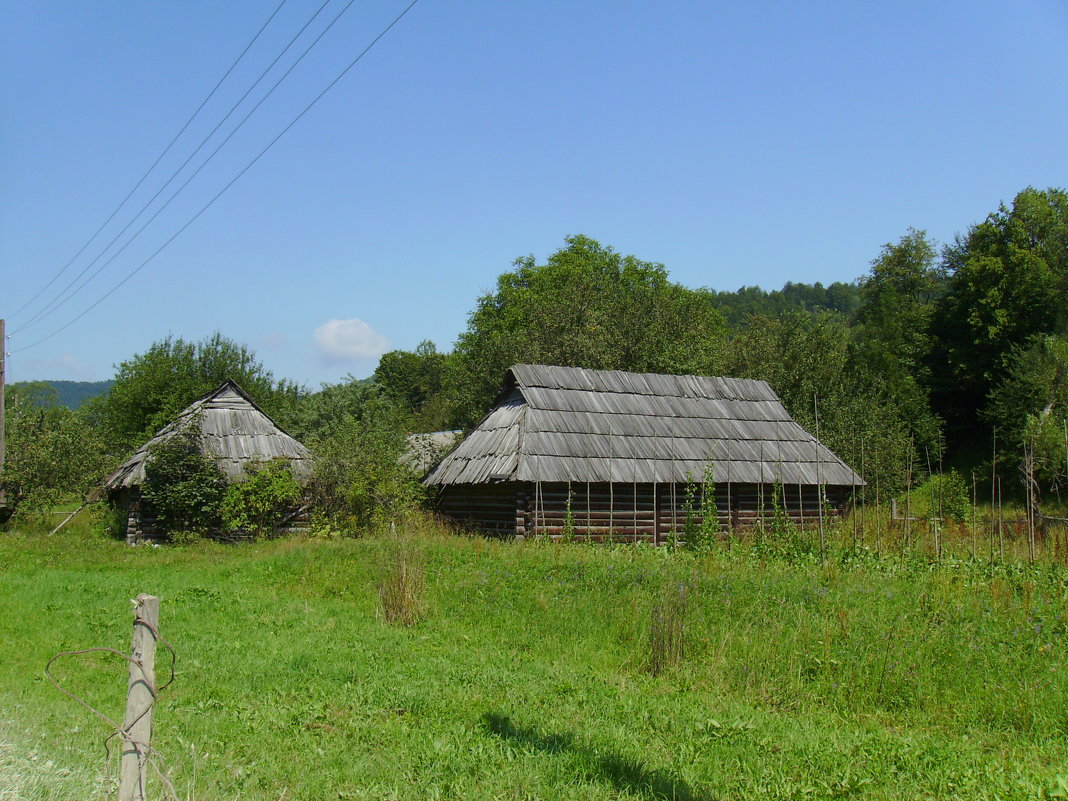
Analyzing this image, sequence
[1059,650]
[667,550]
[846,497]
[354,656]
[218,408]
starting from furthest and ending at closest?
[218,408] < [846,497] < [667,550] < [354,656] < [1059,650]

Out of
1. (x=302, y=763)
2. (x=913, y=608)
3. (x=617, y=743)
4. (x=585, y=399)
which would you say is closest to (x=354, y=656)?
(x=302, y=763)

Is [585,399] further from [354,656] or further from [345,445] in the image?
[354,656]

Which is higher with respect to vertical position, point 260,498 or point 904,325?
point 904,325

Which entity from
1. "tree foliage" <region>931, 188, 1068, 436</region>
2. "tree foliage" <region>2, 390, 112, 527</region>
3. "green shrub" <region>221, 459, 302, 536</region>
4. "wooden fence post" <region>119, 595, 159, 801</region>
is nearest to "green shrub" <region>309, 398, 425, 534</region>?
"green shrub" <region>221, 459, 302, 536</region>

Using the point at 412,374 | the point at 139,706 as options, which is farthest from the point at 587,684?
the point at 412,374

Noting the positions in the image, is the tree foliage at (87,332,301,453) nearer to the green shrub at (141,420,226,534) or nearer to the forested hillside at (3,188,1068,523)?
the forested hillside at (3,188,1068,523)

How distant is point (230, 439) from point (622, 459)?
431 inches

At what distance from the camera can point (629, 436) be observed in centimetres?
1958

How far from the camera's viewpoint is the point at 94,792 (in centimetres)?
430

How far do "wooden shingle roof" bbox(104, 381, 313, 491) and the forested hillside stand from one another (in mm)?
1829

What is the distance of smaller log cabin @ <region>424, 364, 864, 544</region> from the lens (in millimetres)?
18047

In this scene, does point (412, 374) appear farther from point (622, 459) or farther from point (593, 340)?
point (622, 459)

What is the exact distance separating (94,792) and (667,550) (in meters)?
9.54

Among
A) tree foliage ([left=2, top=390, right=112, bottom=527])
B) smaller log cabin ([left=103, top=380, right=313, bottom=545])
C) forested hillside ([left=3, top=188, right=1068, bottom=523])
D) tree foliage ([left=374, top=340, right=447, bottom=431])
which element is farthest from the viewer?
tree foliage ([left=374, top=340, right=447, bottom=431])
